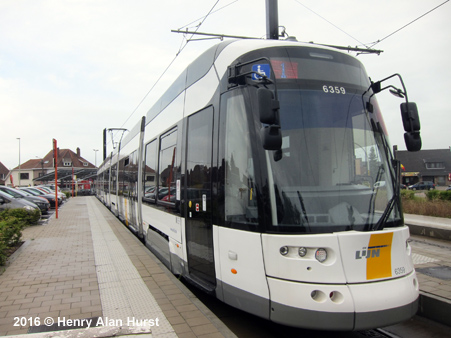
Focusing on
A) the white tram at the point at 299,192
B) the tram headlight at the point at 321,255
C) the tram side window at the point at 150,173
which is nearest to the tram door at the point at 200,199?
the white tram at the point at 299,192

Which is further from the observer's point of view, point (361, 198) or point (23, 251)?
point (23, 251)

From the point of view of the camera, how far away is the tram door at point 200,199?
4.79 meters

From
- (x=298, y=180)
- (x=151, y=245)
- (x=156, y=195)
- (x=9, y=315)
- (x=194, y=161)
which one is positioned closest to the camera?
(x=298, y=180)

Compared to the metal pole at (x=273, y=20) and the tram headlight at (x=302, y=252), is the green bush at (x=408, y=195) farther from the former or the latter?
the tram headlight at (x=302, y=252)

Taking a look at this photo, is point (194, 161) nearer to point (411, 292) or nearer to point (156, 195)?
point (156, 195)

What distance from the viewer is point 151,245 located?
27.4 feet

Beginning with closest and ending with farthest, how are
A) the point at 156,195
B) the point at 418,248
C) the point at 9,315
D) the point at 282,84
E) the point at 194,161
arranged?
the point at 282,84 < the point at 9,315 < the point at 194,161 < the point at 156,195 < the point at 418,248

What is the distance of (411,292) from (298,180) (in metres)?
1.62

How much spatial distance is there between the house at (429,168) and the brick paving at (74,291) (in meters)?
73.6

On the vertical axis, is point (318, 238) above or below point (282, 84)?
below

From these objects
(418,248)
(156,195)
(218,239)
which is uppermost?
(156,195)

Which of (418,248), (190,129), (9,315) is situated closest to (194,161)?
(190,129)

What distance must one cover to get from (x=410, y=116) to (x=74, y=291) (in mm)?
5065

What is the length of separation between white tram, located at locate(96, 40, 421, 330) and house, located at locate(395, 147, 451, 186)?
2931 inches
